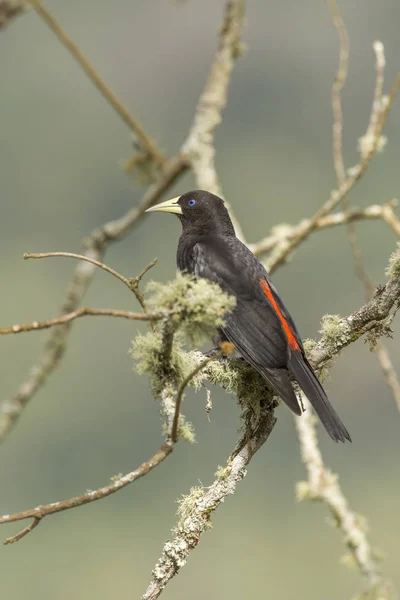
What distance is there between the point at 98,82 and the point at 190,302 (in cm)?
371

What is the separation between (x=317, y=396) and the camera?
377 cm

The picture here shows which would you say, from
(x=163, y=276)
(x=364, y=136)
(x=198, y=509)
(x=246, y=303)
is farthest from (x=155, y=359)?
(x=163, y=276)

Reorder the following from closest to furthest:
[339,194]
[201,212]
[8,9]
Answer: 1. [339,194]
2. [201,212]
3. [8,9]

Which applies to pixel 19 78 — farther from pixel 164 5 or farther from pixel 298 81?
pixel 298 81

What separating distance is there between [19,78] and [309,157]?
128 feet

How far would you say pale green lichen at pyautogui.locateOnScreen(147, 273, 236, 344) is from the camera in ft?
8.37

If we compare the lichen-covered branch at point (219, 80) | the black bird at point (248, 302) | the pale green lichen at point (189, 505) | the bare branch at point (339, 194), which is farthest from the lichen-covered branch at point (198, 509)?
the lichen-covered branch at point (219, 80)

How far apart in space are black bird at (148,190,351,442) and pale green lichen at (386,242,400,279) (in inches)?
23.4

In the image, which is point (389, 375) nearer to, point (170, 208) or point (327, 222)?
point (327, 222)

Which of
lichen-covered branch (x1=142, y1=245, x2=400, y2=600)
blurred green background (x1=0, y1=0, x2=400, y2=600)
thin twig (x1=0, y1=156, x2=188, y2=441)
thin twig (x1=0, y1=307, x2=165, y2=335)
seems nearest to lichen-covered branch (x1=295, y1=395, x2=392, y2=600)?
lichen-covered branch (x1=142, y1=245, x2=400, y2=600)

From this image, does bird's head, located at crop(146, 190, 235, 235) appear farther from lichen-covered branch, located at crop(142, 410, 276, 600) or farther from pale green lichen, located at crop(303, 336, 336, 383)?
lichen-covered branch, located at crop(142, 410, 276, 600)

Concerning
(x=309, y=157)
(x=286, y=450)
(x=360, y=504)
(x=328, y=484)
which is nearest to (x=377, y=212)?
(x=328, y=484)

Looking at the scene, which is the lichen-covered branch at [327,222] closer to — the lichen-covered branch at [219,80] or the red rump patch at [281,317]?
the lichen-covered branch at [219,80]

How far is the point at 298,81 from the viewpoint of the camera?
382 ft
